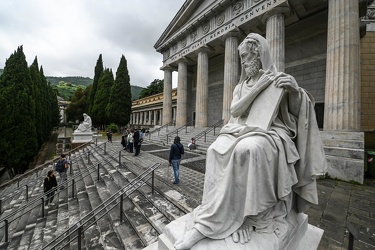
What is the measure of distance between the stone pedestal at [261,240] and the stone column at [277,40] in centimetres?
827

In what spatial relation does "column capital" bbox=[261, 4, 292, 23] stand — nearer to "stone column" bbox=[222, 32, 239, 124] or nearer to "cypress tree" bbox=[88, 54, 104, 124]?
"stone column" bbox=[222, 32, 239, 124]

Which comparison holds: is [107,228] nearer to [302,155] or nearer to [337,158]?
[302,155]

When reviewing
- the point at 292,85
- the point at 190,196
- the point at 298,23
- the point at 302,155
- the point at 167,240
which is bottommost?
the point at 190,196

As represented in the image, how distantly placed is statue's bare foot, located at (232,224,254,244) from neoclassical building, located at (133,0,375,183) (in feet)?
19.0

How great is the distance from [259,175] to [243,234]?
534mm

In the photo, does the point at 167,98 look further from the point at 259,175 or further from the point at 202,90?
the point at 259,175

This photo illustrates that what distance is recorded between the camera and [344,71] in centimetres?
629

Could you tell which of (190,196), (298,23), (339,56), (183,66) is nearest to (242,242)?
(190,196)

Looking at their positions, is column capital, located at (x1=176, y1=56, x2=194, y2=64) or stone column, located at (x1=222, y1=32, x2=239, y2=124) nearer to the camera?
stone column, located at (x1=222, y1=32, x2=239, y2=124)

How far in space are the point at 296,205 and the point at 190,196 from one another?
2.40 m

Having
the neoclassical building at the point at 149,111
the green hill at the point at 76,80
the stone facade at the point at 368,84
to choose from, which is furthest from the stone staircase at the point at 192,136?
the green hill at the point at 76,80

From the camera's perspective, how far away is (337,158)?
564 cm

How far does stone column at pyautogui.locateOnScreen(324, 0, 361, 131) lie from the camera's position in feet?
20.3

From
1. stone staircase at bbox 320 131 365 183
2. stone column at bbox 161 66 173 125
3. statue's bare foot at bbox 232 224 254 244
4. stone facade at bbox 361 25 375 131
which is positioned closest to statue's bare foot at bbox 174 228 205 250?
statue's bare foot at bbox 232 224 254 244
